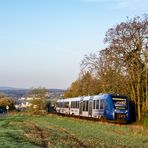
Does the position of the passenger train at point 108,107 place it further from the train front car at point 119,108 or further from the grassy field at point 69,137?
the grassy field at point 69,137

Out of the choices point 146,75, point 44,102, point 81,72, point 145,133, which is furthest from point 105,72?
point 44,102

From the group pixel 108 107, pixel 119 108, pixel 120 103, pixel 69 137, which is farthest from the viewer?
pixel 120 103

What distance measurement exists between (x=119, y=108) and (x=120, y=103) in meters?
0.66

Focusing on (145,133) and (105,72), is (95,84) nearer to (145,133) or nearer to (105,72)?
(105,72)

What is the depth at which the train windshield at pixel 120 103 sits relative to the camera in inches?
2007

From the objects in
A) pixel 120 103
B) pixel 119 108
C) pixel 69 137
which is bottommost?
pixel 69 137

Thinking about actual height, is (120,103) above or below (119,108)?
above

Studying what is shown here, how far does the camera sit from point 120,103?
51625mm

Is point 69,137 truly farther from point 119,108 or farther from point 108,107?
point 119,108

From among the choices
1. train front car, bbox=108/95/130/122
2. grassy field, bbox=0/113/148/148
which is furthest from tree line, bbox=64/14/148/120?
grassy field, bbox=0/113/148/148

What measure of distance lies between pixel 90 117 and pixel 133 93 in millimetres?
5720

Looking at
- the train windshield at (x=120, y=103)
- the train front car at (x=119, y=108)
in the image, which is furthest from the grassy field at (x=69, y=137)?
the train windshield at (x=120, y=103)

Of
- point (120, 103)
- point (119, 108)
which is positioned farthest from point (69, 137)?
point (120, 103)

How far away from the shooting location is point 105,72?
210 feet
